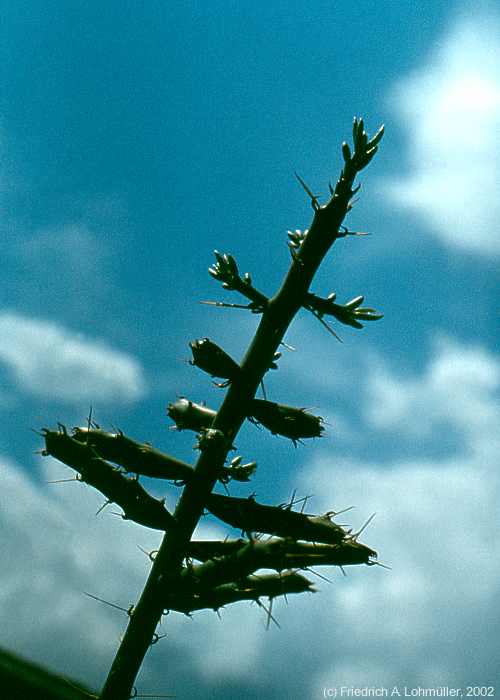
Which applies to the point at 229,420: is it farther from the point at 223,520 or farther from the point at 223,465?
the point at 223,520

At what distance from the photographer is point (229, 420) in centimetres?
478

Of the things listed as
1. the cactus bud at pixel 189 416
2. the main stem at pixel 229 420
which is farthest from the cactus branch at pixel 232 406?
the cactus bud at pixel 189 416

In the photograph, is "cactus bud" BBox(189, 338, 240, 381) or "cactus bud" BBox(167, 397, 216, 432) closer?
"cactus bud" BBox(189, 338, 240, 381)

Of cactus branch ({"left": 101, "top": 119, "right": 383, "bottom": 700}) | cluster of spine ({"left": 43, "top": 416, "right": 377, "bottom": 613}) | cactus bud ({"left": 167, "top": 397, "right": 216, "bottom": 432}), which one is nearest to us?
cluster of spine ({"left": 43, "top": 416, "right": 377, "bottom": 613})

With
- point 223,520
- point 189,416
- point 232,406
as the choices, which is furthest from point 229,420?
point 223,520

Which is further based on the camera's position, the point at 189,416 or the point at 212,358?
the point at 189,416

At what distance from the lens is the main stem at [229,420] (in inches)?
187

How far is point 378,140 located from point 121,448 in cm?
310

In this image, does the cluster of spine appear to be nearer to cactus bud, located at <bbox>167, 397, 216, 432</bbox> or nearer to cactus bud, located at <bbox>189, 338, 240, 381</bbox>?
cactus bud, located at <bbox>167, 397, 216, 432</bbox>

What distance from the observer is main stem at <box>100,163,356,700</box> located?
4.76 m

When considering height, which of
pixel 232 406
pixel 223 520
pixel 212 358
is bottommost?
pixel 223 520

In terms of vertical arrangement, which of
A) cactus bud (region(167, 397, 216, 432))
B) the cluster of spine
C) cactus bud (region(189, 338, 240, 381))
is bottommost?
the cluster of spine

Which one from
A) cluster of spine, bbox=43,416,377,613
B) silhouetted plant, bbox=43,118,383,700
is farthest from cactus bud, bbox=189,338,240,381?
cluster of spine, bbox=43,416,377,613

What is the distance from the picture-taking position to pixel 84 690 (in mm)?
4848
